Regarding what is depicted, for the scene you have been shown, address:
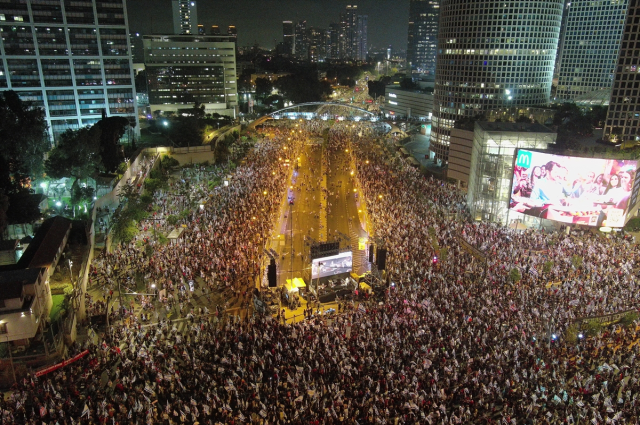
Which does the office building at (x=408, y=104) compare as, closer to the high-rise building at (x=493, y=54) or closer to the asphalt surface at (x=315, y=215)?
the high-rise building at (x=493, y=54)

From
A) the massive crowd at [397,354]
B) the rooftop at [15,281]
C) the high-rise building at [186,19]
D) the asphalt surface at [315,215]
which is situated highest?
the high-rise building at [186,19]

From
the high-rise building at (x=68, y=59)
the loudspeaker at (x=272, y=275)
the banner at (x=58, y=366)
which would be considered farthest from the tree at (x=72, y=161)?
the high-rise building at (x=68, y=59)

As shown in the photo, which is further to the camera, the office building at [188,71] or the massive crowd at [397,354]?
the office building at [188,71]

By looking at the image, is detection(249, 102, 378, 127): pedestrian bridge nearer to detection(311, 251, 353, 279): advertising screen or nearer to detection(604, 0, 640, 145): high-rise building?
detection(604, 0, 640, 145): high-rise building

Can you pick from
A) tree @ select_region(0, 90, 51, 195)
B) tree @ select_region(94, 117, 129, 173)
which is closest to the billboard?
tree @ select_region(94, 117, 129, 173)

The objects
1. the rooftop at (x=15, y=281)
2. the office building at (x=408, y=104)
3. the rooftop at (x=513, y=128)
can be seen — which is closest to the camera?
the rooftop at (x=15, y=281)

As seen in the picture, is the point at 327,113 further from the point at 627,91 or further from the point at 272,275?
the point at 272,275

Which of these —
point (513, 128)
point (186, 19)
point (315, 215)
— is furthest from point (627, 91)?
point (186, 19)

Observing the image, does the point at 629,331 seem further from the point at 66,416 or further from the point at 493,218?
the point at 66,416
